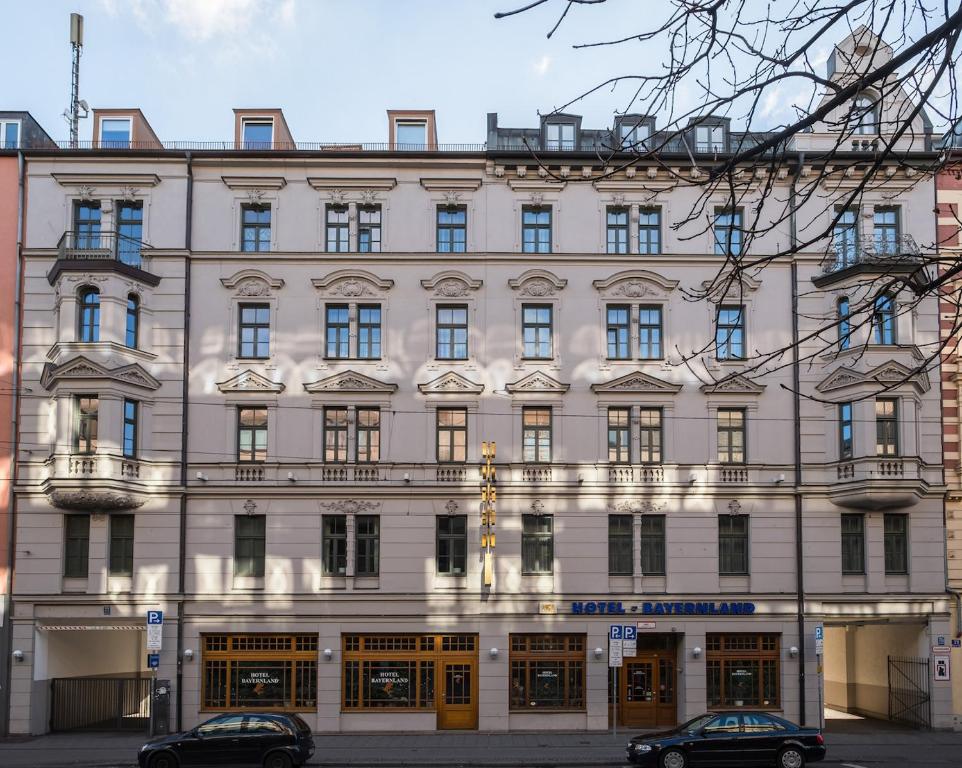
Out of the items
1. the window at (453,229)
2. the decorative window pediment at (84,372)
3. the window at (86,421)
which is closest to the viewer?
the decorative window pediment at (84,372)

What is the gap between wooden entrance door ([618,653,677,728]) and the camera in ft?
102

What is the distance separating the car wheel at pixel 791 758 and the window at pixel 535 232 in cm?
1679

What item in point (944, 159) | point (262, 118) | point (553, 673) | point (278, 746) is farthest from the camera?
point (262, 118)

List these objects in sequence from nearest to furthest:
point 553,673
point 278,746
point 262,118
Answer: point 278,746
point 553,673
point 262,118

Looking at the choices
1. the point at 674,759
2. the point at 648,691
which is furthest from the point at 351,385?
the point at 674,759

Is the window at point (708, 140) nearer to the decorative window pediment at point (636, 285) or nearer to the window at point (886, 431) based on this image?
the decorative window pediment at point (636, 285)

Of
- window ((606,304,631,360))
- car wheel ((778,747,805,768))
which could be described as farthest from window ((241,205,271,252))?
car wheel ((778,747,805,768))

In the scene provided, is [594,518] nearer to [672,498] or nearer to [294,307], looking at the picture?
[672,498]

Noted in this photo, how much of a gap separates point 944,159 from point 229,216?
27.8m

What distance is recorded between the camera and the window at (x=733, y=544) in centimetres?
3155

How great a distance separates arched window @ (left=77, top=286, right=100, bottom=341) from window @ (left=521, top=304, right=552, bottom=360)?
13259 mm

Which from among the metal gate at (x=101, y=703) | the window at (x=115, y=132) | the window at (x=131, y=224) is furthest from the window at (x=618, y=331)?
the metal gate at (x=101, y=703)

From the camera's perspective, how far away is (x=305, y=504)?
3138 centimetres

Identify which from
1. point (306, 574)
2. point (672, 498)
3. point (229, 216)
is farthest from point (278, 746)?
point (229, 216)
